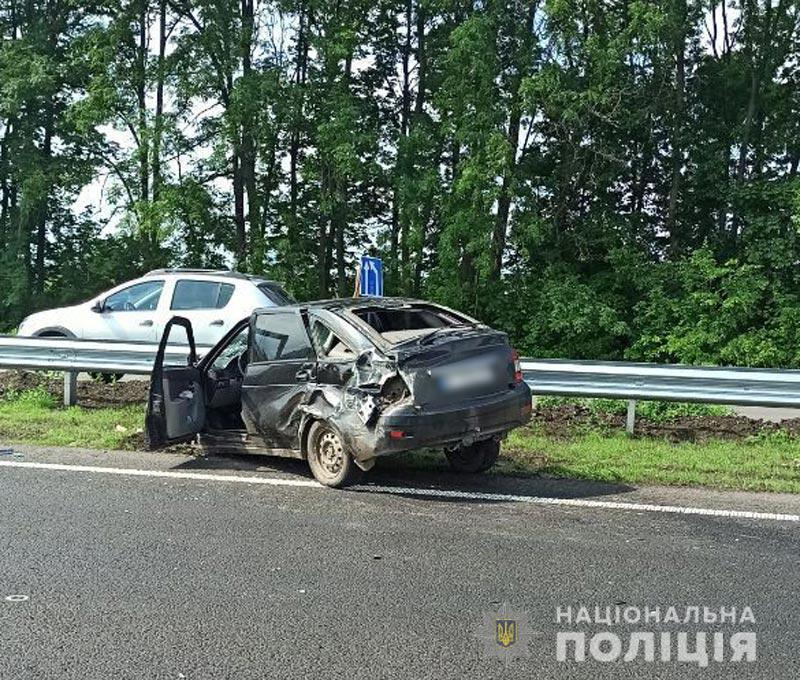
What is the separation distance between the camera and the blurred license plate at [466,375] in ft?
21.2

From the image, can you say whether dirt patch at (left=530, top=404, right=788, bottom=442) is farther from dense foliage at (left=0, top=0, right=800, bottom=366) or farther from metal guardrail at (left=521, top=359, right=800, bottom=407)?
dense foliage at (left=0, top=0, right=800, bottom=366)

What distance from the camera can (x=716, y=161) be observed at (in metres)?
20.8

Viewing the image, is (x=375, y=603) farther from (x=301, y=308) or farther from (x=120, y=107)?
(x=120, y=107)

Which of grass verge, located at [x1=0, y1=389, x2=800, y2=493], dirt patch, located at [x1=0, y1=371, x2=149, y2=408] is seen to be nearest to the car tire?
grass verge, located at [x1=0, y1=389, x2=800, y2=493]

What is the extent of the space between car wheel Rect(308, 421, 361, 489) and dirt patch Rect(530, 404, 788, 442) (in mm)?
3043

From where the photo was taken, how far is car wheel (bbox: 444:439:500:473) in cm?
732

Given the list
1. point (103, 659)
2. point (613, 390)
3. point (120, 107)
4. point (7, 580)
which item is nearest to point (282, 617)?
point (103, 659)

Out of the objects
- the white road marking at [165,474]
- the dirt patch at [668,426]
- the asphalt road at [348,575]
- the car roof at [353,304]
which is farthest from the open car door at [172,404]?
the dirt patch at [668,426]

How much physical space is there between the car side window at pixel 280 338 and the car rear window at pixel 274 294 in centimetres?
452

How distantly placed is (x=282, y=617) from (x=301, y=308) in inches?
143

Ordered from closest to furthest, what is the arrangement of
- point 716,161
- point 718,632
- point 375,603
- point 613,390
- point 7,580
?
point 718,632
point 375,603
point 7,580
point 613,390
point 716,161

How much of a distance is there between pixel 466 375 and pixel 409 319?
97 cm

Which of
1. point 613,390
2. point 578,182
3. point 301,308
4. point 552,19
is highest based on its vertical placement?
point 552,19

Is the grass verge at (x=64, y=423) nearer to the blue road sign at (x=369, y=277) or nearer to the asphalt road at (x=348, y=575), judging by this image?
the asphalt road at (x=348, y=575)
